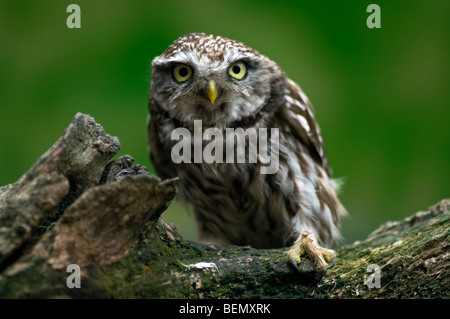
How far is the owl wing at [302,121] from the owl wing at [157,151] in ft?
2.55

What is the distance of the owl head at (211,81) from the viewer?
Answer: 105 inches

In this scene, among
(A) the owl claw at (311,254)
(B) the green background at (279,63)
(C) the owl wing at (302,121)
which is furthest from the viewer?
(B) the green background at (279,63)

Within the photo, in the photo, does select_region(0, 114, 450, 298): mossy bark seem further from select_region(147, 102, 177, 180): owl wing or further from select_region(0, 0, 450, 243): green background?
select_region(0, 0, 450, 243): green background

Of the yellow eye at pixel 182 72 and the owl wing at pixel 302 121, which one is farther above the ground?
the yellow eye at pixel 182 72

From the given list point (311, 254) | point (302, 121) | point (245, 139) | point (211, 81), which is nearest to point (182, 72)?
point (211, 81)

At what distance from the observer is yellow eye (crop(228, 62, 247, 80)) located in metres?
2.77

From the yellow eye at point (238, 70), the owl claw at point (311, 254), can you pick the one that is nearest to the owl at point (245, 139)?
the yellow eye at point (238, 70)

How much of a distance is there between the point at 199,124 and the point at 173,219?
2.59 metres

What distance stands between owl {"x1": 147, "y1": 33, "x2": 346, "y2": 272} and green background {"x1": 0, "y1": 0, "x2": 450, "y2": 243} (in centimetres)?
200

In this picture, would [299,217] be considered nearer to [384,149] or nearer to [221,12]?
[384,149]

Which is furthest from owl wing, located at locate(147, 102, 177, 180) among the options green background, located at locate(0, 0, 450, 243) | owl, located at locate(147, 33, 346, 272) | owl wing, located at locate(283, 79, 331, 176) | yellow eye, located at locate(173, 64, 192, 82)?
green background, located at locate(0, 0, 450, 243)

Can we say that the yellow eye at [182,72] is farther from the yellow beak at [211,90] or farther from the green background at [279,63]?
the green background at [279,63]

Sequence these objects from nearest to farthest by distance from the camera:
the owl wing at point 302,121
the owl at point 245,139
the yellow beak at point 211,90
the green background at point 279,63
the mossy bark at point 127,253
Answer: the mossy bark at point 127,253 → the yellow beak at point 211,90 → the owl at point 245,139 → the owl wing at point 302,121 → the green background at point 279,63

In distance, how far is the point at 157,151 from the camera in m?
3.11
